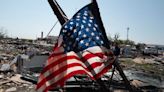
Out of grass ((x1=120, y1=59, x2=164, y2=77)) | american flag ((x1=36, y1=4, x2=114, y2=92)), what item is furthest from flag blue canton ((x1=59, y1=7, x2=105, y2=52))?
grass ((x1=120, y1=59, x2=164, y2=77))

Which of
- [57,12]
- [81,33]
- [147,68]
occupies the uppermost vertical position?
[57,12]

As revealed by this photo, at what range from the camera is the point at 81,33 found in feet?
19.9

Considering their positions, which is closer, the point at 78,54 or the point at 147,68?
the point at 78,54

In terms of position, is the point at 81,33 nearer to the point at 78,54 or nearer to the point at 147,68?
the point at 78,54

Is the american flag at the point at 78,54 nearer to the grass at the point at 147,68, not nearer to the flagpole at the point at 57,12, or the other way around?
the flagpole at the point at 57,12

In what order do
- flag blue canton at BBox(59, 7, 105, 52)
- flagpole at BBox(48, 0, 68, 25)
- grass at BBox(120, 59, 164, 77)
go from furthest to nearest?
grass at BBox(120, 59, 164, 77)
flagpole at BBox(48, 0, 68, 25)
flag blue canton at BBox(59, 7, 105, 52)

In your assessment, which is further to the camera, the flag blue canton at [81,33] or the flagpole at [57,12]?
the flagpole at [57,12]

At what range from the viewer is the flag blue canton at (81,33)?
232 inches

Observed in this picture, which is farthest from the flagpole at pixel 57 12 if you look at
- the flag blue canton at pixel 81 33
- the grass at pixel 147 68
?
the grass at pixel 147 68

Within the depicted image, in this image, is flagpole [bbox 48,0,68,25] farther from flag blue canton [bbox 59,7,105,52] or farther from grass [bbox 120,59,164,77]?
grass [bbox 120,59,164,77]

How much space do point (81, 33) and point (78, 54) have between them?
49 centimetres

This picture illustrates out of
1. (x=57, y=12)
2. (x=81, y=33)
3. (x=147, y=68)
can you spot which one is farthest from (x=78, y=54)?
(x=147, y=68)

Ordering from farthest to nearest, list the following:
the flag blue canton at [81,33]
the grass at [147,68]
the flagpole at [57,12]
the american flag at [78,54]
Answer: the grass at [147,68], the flagpole at [57,12], the flag blue canton at [81,33], the american flag at [78,54]

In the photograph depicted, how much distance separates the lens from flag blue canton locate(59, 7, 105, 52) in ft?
19.4
